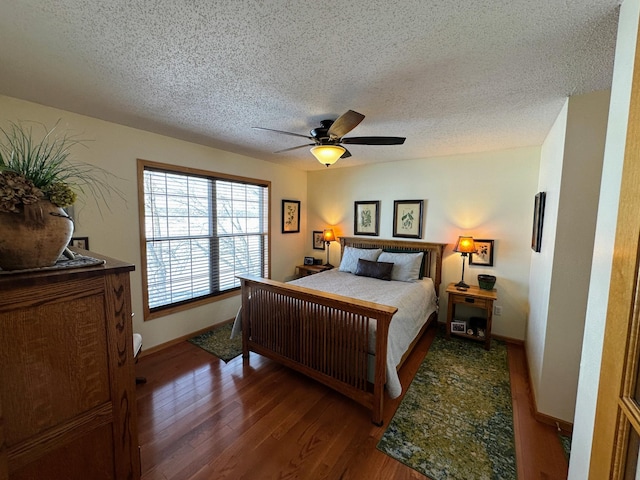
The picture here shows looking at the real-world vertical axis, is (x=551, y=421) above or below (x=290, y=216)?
below

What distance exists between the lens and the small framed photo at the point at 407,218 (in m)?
3.81

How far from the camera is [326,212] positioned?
472 cm

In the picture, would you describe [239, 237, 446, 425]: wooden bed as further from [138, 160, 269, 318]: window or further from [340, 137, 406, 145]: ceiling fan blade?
[340, 137, 406, 145]: ceiling fan blade

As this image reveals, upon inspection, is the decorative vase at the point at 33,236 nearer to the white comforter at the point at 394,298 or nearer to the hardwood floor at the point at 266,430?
the hardwood floor at the point at 266,430

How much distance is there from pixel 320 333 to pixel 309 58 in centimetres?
199

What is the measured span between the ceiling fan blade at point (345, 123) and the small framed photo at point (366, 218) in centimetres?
218

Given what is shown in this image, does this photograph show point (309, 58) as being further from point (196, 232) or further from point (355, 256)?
point (355, 256)

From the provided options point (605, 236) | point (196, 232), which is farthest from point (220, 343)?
point (605, 236)

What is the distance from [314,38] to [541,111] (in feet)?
6.41

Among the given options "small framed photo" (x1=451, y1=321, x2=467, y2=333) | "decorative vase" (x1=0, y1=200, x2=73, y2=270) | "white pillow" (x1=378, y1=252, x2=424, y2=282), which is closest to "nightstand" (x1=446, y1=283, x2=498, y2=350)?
"small framed photo" (x1=451, y1=321, x2=467, y2=333)

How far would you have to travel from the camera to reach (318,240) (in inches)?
191

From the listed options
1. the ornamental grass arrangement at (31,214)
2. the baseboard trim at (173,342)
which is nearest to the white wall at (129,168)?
the baseboard trim at (173,342)

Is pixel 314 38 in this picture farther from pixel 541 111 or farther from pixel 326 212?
pixel 326 212

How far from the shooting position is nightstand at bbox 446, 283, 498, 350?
302 cm
